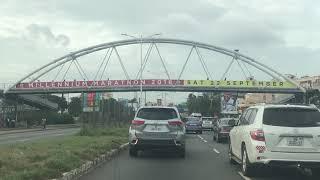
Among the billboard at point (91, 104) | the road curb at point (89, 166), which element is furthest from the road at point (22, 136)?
the road curb at point (89, 166)

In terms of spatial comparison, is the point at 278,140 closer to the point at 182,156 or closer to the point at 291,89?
the point at 182,156

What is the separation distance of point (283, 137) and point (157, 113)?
838 centimetres

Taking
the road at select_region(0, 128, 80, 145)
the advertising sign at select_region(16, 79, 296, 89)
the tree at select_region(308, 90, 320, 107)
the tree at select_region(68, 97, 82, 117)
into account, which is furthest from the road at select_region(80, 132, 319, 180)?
the tree at select_region(68, 97, 82, 117)

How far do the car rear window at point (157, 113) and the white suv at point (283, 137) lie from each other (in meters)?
6.91

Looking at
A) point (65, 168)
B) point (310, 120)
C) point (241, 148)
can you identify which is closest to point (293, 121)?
point (310, 120)

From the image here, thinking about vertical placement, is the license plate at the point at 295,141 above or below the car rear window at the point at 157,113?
below

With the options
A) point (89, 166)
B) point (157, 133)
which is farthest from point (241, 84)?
point (89, 166)

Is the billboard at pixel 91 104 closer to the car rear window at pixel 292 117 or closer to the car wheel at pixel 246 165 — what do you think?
the car wheel at pixel 246 165

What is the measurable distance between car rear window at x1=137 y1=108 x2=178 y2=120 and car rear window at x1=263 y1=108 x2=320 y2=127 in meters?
7.41

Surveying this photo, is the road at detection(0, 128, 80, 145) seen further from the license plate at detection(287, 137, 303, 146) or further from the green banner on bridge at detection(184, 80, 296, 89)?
the green banner on bridge at detection(184, 80, 296, 89)

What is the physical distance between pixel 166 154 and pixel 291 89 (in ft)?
265

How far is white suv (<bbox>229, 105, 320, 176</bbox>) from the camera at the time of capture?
1420 centimetres

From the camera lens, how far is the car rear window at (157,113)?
869 inches

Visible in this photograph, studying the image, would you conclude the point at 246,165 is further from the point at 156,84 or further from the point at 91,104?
the point at 156,84
